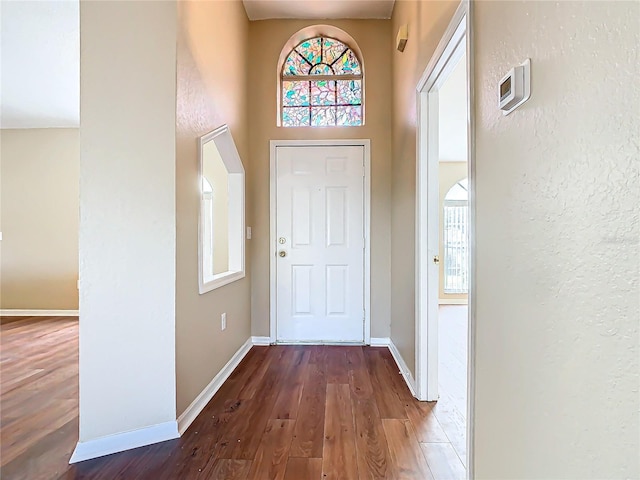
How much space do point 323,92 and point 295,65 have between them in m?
0.40

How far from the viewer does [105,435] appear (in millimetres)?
1717

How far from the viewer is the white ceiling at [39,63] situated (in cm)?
262

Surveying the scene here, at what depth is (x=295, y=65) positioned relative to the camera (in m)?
3.60

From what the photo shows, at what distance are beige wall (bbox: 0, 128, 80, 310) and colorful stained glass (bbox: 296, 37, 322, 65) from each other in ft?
10.9

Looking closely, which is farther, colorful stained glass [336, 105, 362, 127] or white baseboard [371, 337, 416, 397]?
colorful stained glass [336, 105, 362, 127]


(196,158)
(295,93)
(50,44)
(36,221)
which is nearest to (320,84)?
(295,93)

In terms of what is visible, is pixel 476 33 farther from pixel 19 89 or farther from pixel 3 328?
pixel 3 328

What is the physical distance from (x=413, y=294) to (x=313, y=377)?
960mm

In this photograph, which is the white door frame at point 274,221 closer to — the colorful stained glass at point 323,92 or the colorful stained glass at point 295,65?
the colorful stained glass at point 323,92

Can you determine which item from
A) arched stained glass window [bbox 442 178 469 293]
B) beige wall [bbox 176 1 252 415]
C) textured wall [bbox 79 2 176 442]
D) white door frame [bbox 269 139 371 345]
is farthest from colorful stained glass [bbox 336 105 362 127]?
arched stained glass window [bbox 442 178 469 293]

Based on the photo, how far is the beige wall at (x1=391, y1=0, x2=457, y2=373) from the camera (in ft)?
6.91

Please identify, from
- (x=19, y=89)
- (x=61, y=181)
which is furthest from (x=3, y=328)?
(x=19, y=89)

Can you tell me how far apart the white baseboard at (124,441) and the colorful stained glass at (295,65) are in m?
3.20

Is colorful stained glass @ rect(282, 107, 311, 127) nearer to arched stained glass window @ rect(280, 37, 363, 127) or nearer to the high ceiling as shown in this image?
arched stained glass window @ rect(280, 37, 363, 127)
